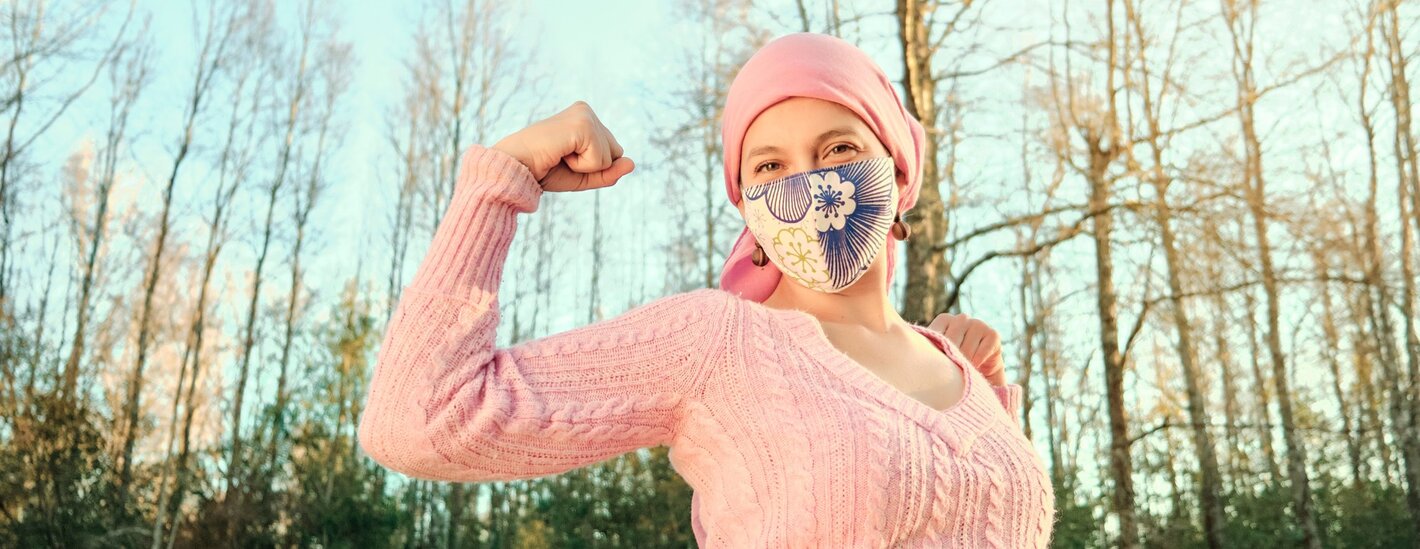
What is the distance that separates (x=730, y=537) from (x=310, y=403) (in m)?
13.7

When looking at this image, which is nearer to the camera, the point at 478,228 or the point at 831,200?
the point at 478,228

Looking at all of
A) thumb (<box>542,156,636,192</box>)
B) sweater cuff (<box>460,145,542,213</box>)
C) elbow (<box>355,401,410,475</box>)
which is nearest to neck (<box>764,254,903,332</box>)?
thumb (<box>542,156,636,192</box>)

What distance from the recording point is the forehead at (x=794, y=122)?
163 centimetres

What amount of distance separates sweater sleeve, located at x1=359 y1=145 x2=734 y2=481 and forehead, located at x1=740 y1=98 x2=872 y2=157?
1.06 ft

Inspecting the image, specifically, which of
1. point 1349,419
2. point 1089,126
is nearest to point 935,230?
point 1089,126

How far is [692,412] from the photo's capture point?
1.44 meters

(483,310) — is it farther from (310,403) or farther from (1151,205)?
(310,403)

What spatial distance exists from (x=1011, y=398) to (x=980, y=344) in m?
0.16

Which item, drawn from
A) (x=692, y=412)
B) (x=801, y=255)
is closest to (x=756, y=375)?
(x=692, y=412)

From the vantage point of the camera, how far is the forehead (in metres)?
1.63

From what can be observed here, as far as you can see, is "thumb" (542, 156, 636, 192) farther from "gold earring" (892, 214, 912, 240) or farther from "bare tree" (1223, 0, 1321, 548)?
"bare tree" (1223, 0, 1321, 548)

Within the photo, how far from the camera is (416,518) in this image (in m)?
14.2

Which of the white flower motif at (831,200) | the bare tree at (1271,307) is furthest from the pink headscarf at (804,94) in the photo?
the bare tree at (1271,307)

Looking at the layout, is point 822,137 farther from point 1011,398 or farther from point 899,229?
point 1011,398
